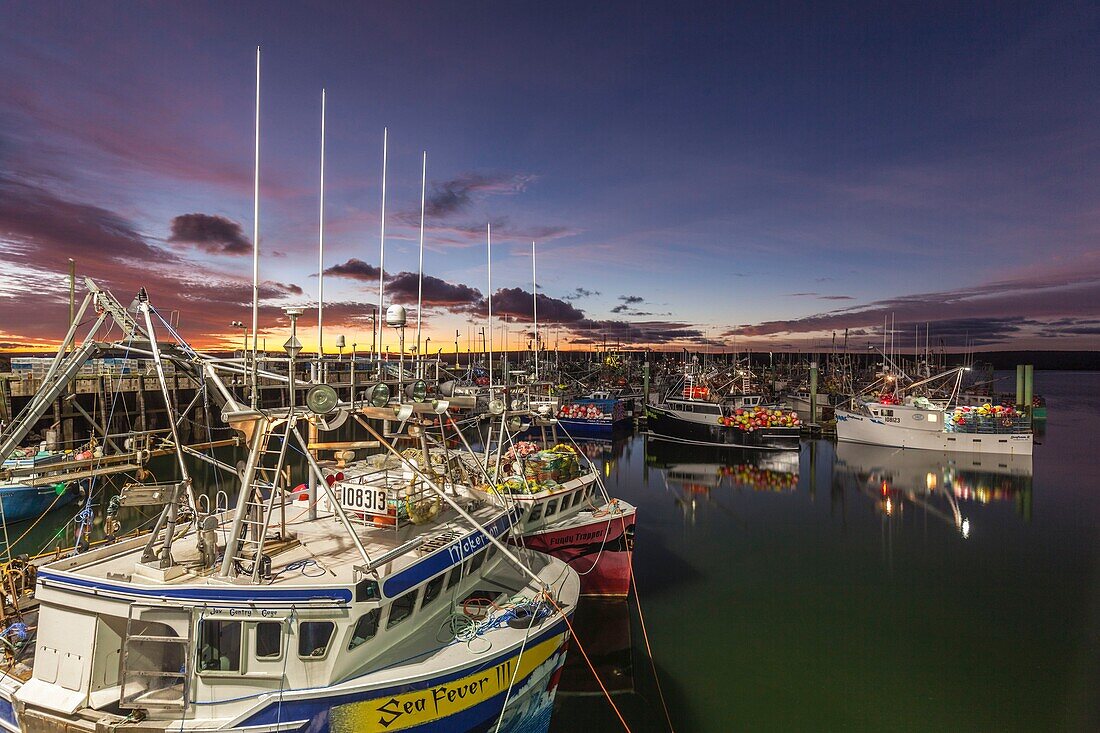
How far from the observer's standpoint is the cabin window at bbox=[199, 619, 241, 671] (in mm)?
7008

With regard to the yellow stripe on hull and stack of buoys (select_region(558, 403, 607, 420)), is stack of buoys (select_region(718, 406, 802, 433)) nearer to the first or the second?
stack of buoys (select_region(558, 403, 607, 420))

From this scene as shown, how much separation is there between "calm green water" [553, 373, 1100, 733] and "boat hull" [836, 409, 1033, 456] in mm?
9386

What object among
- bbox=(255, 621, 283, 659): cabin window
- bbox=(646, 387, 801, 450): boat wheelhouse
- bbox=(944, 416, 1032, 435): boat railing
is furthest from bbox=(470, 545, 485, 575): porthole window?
bbox=(944, 416, 1032, 435): boat railing

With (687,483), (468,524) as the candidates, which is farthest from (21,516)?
(687,483)

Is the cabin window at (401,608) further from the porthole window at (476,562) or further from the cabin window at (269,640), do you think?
the porthole window at (476,562)

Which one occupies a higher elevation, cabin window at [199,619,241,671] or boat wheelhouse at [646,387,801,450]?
cabin window at [199,619,241,671]

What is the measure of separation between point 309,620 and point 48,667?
11.4 ft

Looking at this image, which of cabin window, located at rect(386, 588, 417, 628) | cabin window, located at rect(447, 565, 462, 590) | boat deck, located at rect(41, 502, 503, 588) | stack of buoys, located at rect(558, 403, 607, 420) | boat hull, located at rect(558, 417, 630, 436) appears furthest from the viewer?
stack of buoys, located at rect(558, 403, 607, 420)

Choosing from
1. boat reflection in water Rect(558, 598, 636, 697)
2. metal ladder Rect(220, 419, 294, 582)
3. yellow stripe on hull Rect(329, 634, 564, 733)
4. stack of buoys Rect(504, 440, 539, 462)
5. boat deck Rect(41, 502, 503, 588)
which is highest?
metal ladder Rect(220, 419, 294, 582)

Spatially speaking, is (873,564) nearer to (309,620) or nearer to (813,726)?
(813,726)

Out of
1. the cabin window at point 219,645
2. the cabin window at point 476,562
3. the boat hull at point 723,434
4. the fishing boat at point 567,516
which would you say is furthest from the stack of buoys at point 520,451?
the boat hull at point 723,434

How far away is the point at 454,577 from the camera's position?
9.55m

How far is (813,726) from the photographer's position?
38.5ft

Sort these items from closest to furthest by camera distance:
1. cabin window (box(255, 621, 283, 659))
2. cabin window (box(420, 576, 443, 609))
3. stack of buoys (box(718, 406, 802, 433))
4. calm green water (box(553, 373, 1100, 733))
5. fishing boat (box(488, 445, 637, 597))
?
cabin window (box(255, 621, 283, 659)) → cabin window (box(420, 576, 443, 609)) → calm green water (box(553, 373, 1100, 733)) → fishing boat (box(488, 445, 637, 597)) → stack of buoys (box(718, 406, 802, 433))
